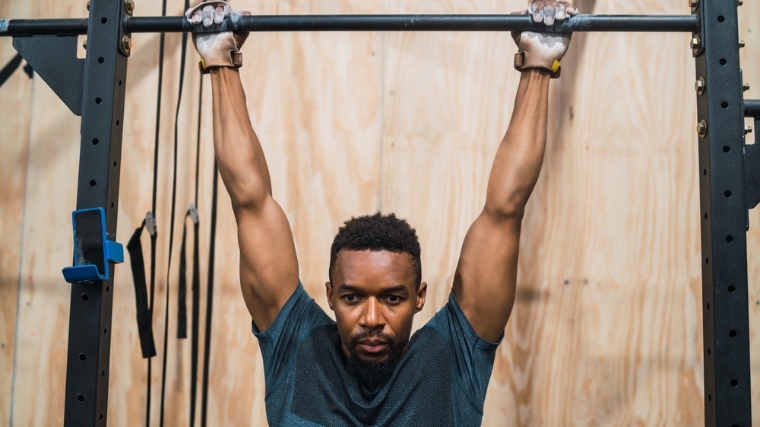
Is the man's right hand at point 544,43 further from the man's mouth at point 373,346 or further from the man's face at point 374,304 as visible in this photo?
the man's mouth at point 373,346

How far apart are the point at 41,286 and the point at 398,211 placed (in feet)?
4.55

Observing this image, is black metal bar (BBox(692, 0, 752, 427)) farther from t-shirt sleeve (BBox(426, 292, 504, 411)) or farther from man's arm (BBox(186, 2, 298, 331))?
man's arm (BBox(186, 2, 298, 331))

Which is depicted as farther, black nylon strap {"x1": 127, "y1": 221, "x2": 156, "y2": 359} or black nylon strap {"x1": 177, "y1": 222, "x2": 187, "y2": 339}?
black nylon strap {"x1": 177, "y1": 222, "x2": 187, "y2": 339}

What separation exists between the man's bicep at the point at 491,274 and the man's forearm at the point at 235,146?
589mm

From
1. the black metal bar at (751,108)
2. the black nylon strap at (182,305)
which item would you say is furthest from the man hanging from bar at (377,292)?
the black nylon strap at (182,305)

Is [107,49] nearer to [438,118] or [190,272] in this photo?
[190,272]

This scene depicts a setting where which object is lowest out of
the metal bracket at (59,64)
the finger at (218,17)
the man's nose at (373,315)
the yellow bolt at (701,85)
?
the man's nose at (373,315)

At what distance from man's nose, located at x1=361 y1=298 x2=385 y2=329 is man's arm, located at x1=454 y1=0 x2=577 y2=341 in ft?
0.86

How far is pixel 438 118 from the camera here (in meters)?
2.44

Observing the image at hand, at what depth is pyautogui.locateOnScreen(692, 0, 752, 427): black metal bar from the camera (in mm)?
1516

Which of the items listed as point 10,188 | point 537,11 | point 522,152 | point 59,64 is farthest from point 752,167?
point 10,188

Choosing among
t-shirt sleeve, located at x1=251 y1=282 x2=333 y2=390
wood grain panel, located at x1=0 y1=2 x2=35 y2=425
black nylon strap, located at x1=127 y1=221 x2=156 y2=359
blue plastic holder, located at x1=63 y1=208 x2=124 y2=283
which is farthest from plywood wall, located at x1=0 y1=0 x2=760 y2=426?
blue plastic holder, located at x1=63 y1=208 x2=124 y2=283

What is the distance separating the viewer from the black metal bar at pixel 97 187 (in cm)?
158

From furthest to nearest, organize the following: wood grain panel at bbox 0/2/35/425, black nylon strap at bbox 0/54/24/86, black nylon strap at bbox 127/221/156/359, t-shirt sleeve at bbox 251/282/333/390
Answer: black nylon strap at bbox 0/54/24/86, wood grain panel at bbox 0/2/35/425, black nylon strap at bbox 127/221/156/359, t-shirt sleeve at bbox 251/282/333/390
